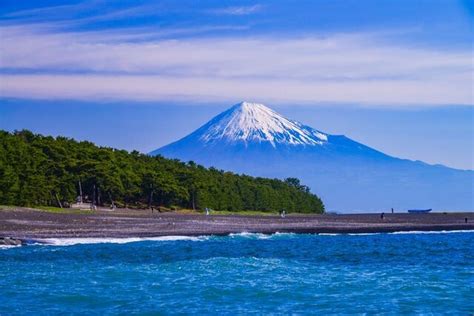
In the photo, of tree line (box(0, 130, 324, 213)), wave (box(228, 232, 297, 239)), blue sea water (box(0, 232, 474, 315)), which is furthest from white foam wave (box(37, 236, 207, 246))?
tree line (box(0, 130, 324, 213))

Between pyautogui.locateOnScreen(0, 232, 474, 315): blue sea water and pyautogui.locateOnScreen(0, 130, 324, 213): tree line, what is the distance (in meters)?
38.1

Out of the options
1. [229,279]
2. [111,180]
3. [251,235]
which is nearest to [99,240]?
[251,235]

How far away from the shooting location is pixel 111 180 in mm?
93812

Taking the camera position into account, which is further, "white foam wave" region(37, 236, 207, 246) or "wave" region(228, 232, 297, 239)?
"wave" region(228, 232, 297, 239)

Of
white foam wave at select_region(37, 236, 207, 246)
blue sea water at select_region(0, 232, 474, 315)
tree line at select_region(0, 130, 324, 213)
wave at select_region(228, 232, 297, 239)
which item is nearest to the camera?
blue sea water at select_region(0, 232, 474, 315)

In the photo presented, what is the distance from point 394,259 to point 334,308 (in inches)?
696

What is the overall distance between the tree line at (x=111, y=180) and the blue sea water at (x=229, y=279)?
38082 mm

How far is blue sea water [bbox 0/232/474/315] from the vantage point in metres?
24.0

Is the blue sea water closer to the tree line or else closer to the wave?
the wave

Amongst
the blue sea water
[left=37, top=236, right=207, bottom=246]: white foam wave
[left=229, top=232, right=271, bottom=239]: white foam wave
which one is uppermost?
[left=229, top=232, right=271, bottom=239]: white foam wave

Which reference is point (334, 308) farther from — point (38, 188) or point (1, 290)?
point (38, 188)

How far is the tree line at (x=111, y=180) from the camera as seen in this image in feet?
273

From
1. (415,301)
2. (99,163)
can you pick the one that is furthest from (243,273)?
(99,163)

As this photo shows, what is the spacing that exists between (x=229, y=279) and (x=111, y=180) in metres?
65.2
